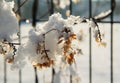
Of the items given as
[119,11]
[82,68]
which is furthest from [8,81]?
[119,11]

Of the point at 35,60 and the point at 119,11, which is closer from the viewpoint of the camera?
the point at 35,60

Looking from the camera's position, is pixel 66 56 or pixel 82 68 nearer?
pixel 66 56

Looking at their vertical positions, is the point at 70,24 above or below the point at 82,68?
above

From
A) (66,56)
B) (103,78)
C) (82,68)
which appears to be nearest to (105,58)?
(82,68)

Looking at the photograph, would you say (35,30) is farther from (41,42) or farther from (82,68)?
(82,68)

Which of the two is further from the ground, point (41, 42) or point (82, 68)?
point (41, 42)

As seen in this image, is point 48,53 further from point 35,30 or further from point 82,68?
point 82,68

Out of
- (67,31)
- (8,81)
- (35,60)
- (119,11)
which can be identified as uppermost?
(119,11)

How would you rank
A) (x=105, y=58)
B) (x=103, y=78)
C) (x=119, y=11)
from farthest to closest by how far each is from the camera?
A: (x=119, y=11)
(x=105, y=58)
(x=103, y=78)

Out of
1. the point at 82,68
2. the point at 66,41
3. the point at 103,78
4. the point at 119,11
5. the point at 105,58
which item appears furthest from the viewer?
the point at 119,11
